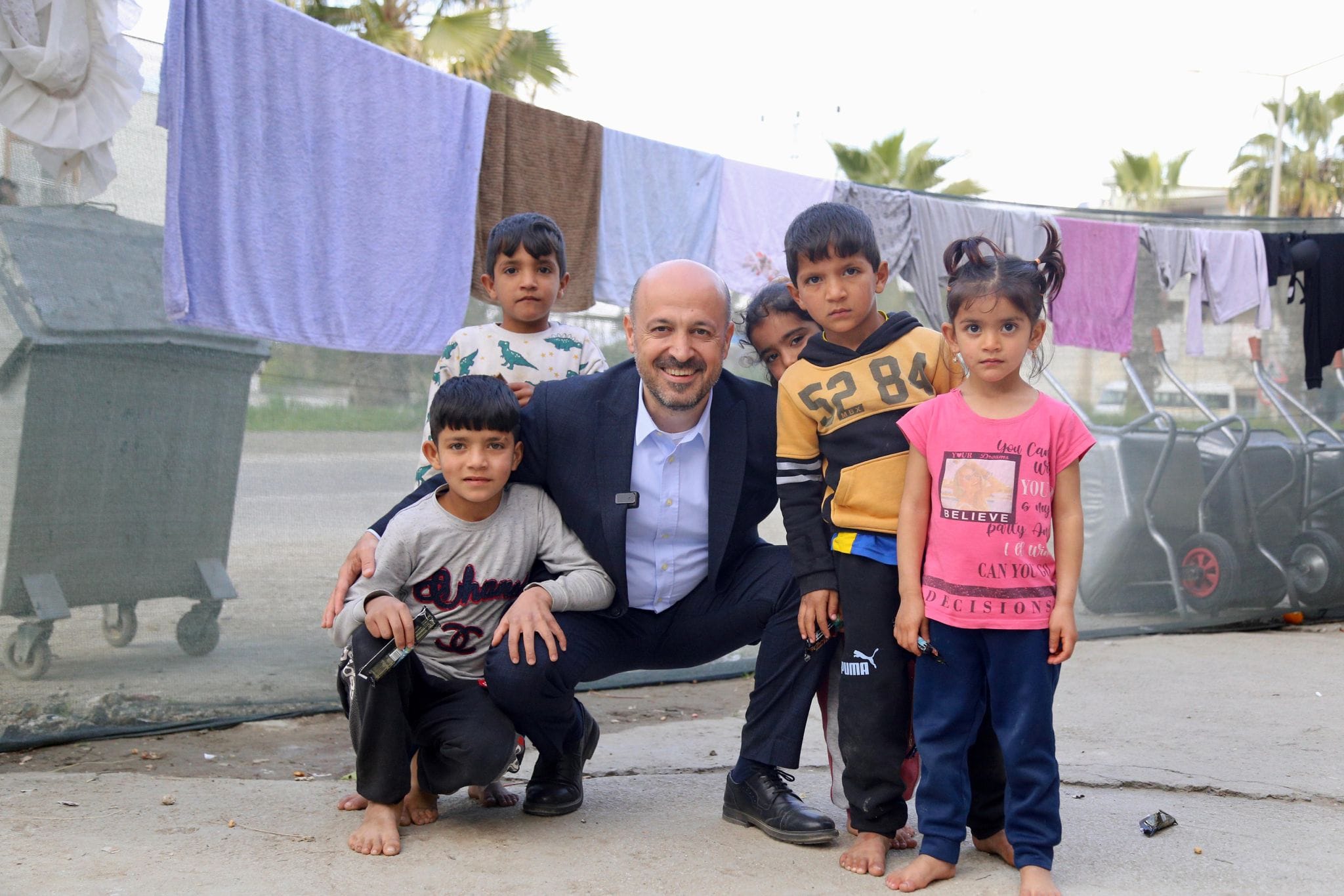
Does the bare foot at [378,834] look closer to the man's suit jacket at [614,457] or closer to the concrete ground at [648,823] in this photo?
the concrete ground at [648,823]

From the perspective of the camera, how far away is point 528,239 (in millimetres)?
3418

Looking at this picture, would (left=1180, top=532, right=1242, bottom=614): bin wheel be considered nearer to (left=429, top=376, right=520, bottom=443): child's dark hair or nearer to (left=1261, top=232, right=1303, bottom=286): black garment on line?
(left=1261, top=232, right=1303, bottom=286): black garment on line

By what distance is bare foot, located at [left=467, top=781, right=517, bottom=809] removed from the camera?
3080mm

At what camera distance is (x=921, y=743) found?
256cm

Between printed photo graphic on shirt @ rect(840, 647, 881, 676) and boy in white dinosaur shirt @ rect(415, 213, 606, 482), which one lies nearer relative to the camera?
printed photo graphic on shirt @ rect(840, 647, 881, 676)

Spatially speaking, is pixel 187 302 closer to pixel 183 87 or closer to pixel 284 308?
pixel 284 308

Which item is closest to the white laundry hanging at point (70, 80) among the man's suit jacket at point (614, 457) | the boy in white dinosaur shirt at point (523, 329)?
the boy in white dinosaur shirt at point (523, 329)

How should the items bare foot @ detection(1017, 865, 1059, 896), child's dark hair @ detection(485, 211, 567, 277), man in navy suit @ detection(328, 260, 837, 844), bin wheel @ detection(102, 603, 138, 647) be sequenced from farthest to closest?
bin wheel @ detection(102, 603, 138, 647) → child's dark hair @ detection(485, 211, 567, 277) → man in navy suit @ detection(328, 260, 837, 844) → bare foot @ detection(1017, 865, 1059, 896)

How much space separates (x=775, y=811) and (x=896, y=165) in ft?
68.8

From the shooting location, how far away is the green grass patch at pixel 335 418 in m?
3.90

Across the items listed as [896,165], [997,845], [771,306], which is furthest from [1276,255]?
[896,165]

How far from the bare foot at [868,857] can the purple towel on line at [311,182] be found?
7.81 feet

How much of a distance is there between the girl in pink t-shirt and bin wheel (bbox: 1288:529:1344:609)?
456 cm

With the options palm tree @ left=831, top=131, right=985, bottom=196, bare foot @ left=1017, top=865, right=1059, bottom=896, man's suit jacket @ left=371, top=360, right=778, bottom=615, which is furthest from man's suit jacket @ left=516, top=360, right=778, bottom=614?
palm tree @ left=831, top=131, right=985, bottom=196
